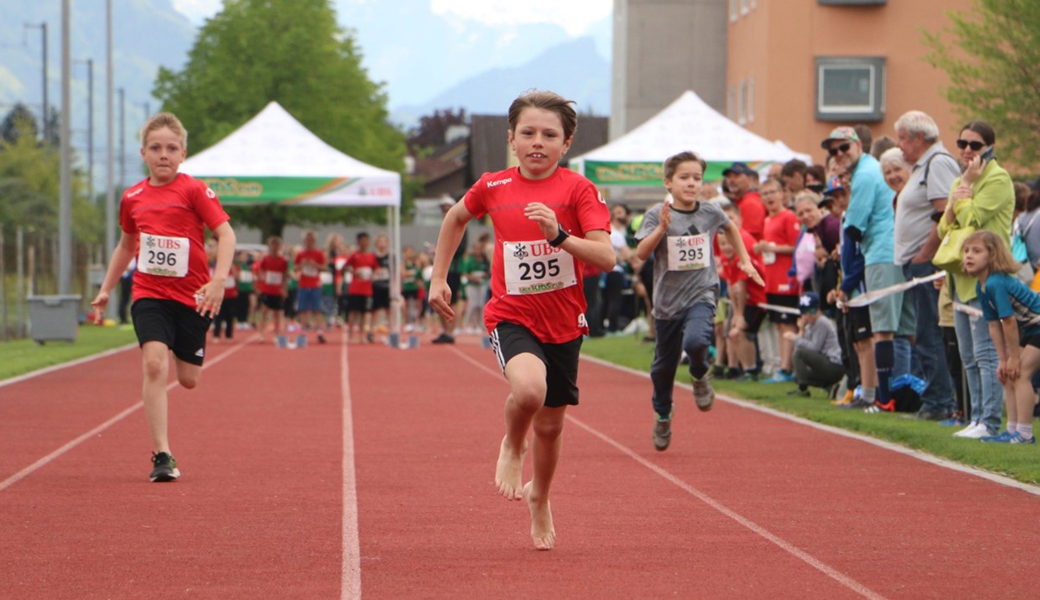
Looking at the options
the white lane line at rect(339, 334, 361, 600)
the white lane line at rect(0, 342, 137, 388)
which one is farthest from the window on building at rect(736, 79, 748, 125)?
the white lane line at rect(339, 334, 361, 600)

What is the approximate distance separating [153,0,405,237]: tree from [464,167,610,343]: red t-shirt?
59.5 m

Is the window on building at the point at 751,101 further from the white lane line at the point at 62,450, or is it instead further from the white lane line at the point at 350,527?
the white lane line at the point at 350,527

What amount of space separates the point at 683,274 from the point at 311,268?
19185mm

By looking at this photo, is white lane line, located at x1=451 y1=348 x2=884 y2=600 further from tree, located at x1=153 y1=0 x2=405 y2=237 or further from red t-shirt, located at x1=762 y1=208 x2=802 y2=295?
tree, located at x1=153 y1=0 x2=405 y2=237

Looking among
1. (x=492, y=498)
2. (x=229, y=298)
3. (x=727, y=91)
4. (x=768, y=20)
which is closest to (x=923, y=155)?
(x=492, y=498)

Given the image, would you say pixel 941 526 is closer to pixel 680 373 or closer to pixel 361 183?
pixel 680 373

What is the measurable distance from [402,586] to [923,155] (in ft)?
25.2

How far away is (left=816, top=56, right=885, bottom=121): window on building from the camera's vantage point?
45688mm

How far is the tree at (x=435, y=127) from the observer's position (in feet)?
436

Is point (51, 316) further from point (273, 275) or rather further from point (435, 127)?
point (435, 127)

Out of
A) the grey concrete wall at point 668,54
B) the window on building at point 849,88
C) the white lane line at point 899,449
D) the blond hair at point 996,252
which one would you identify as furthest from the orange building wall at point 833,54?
the blond hair at point 996,252

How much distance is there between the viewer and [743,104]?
163 ft

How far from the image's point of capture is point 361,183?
27.9 metres

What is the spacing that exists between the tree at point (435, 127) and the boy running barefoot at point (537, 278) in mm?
125365
